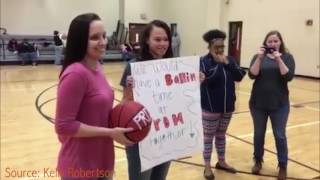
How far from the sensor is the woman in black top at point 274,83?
359 centimetres

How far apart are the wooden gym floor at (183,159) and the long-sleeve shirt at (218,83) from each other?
84 centimetres

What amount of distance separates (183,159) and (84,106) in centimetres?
295

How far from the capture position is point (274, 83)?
11.9 feet

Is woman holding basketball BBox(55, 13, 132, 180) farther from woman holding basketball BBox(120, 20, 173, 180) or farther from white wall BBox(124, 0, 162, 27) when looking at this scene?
white wall BBox(124, 0, 162, 27)

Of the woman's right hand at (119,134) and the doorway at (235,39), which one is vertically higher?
the woman's right hand at (119,134)

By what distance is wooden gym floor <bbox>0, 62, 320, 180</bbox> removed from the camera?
4.00 metres

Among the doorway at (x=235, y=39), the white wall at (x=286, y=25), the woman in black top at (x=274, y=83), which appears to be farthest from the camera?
the doorway at (x=235, y=39)

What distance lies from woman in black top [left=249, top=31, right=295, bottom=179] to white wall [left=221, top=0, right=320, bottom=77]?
9982 millimetres

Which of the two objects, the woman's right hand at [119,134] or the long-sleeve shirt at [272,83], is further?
the long-sleeve shirt at [272,83]

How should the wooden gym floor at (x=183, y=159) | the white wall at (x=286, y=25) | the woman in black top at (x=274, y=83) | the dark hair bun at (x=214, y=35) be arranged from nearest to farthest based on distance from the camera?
1. the dark hair bun at (x=214, y=35)
2. the woman in black top at (x=274, y=83)
3. the wooden gym floor at (x=183, y=159)
4. the white wall at (x=286, y=25)

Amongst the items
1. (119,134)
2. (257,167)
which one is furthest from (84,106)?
(257,167)

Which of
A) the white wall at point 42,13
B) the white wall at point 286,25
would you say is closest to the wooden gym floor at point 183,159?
the white wall at point 286,25

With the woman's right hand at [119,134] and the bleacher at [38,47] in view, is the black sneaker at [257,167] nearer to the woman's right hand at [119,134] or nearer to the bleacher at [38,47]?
the woman's right hand at [119,134]

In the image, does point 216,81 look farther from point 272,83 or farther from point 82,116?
point 82,116
